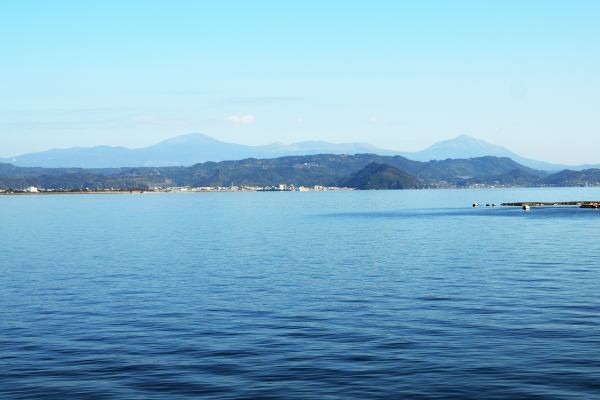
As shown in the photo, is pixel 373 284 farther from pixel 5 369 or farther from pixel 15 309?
pixel 5 369

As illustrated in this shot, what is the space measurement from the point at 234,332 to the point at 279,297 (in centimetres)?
1068

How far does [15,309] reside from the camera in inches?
1674

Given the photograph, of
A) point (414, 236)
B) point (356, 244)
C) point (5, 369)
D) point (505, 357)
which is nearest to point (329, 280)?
point (505, 357)

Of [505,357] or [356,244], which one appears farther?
[356,244]

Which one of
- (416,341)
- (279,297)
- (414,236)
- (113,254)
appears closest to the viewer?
(416,341)

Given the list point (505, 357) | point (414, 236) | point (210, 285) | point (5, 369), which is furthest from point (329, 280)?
point (414, 236)

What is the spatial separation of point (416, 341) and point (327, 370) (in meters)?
6.15

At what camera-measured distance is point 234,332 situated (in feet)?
115

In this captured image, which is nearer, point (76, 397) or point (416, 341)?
point (76, 397)

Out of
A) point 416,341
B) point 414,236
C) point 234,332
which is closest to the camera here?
point 416,341

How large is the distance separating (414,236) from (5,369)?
248ft

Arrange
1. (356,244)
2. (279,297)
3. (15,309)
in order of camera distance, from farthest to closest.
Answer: (356,244), (279,297), (15,309)

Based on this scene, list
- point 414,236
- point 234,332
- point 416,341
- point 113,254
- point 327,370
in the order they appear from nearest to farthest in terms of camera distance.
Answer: point 327,370 → point 416,341 → point 234,332 → point 113,254 → point 414,236

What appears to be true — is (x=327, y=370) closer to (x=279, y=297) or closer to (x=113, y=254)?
(x=279, y=297)
